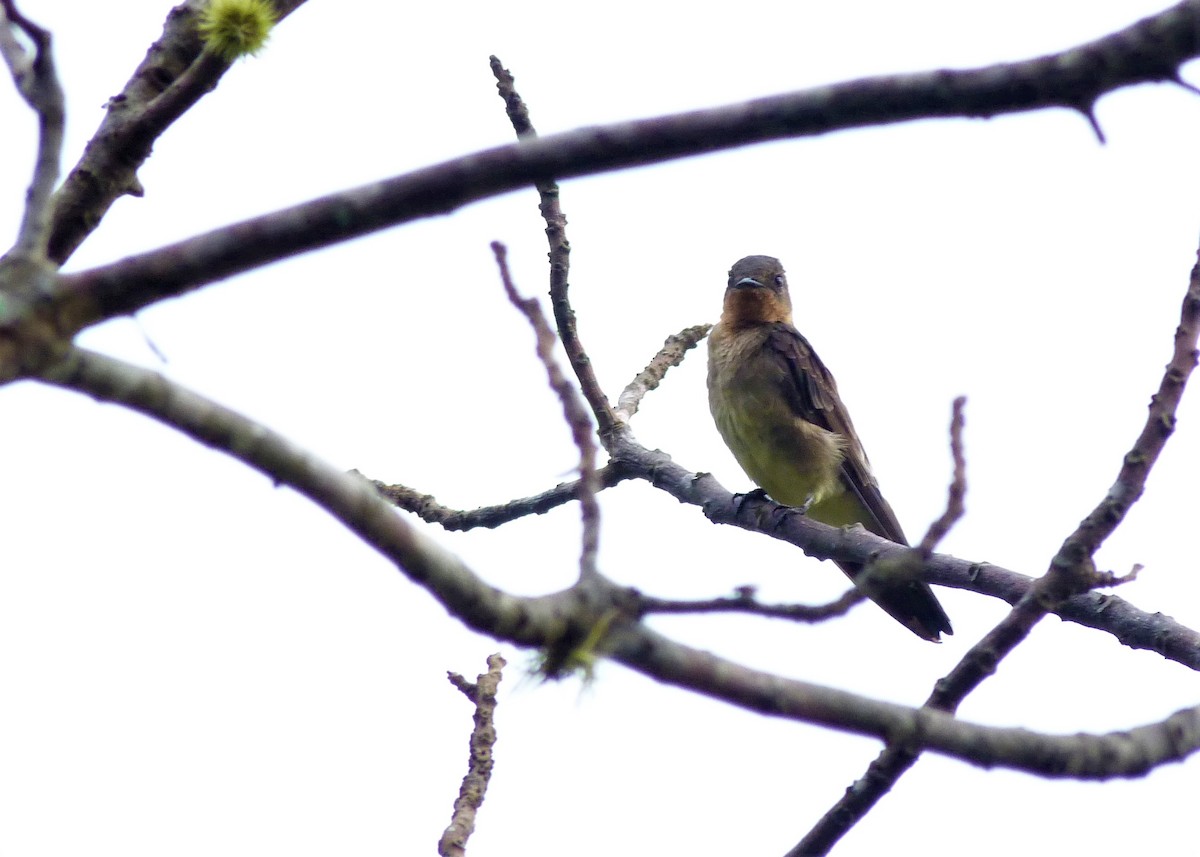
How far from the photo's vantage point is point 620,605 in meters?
2.46

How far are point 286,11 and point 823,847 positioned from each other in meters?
3.03

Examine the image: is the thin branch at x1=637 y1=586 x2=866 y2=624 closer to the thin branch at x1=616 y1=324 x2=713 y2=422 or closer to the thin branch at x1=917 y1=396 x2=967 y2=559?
the thin branch at x1=917 y1=396 x2=967 y2=559

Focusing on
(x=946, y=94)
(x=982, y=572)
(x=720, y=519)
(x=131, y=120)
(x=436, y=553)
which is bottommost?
(x=436, y=553)

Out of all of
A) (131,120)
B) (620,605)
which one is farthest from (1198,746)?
(131,120)

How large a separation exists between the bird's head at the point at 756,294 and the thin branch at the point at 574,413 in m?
7.19

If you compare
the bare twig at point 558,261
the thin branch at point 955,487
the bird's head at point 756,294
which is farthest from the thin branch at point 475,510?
the bird's head at point 756,294

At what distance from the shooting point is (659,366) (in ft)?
23.9

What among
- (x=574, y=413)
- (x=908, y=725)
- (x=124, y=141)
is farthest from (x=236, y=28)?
(x=908, y=725)

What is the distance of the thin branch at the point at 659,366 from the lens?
704 cm

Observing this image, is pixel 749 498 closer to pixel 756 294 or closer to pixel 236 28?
pixel 756 294

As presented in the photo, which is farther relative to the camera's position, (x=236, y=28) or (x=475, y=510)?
(x=475, y=510)

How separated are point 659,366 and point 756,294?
2.97 meters

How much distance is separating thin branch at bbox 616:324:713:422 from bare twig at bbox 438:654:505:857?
8.55ft

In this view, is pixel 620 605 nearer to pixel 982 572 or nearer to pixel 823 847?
pixel 823 847
